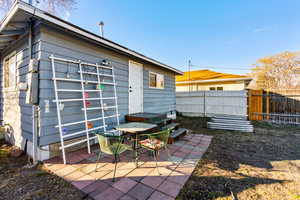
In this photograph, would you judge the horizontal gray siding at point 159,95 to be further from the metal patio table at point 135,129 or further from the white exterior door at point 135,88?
the metal patio table at point 135,129

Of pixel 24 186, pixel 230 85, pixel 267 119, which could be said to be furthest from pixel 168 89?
pixel 230 85

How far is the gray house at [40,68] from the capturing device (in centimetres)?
256

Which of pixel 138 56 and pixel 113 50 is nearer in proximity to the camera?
pixel 113 50

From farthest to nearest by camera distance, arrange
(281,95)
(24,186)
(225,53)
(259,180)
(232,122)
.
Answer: (225,53) → (281,95) → (232,122) → (259,180) → (24,186)

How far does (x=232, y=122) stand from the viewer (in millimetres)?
5562

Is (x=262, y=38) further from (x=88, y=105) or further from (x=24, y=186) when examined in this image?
(x=24, y=186)

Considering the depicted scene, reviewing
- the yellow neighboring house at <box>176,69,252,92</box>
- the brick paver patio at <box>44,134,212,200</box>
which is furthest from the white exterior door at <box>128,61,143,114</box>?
the yellow neighboring house at <box>176,69,252,92</box>

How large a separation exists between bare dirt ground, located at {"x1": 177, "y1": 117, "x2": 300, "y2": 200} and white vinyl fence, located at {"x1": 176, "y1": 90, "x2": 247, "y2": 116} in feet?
12.0

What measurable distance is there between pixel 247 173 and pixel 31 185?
3747mm

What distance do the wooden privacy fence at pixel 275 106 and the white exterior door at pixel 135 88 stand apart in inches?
249

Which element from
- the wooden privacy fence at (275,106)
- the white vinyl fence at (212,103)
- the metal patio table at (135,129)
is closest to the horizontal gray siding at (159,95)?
the white vinyl fence at (212,103)

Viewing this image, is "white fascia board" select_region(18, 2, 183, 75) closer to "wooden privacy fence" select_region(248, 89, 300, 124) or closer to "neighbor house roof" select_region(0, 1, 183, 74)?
"neighbor house roof" select_region(0, 1, 183, 74)

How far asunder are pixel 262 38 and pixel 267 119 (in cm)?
892

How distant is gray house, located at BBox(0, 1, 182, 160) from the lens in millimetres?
2561
